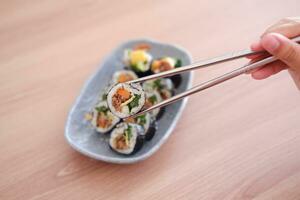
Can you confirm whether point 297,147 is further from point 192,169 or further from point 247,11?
point 247,11

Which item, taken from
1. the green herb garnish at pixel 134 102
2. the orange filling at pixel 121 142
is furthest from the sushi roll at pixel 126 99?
the orange filling at pixel 121 142

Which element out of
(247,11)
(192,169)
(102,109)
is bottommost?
(192,169)

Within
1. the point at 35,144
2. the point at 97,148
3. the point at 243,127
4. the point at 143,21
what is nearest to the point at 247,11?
the point at 143,21

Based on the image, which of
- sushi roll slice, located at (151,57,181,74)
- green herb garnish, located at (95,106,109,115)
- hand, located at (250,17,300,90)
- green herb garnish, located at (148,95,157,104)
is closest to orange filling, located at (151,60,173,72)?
sushi roll slice, located at (151,57,181,74)

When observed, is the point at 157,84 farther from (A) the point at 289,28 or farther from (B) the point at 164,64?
(A) the point at 289,28

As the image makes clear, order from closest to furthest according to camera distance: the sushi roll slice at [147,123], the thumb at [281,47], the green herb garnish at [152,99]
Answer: the thumb at [281,47]
the sushi roll slice at [147,123]
the green herb garnish at [152,99]

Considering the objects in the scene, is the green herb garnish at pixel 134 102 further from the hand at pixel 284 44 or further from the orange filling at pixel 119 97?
the hand at pixel 284 44

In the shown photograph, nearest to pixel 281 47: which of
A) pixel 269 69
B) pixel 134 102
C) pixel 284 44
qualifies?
pixel 284 44
